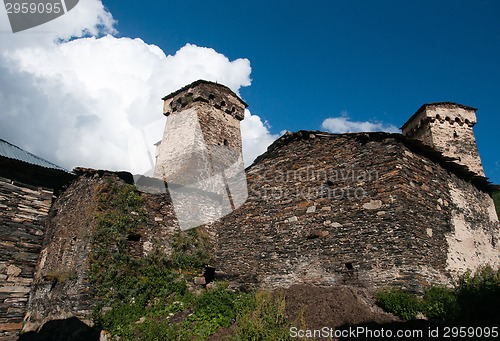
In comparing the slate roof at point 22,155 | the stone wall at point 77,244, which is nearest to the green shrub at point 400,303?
the stone wall at point 77,244

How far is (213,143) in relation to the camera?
56.9ft

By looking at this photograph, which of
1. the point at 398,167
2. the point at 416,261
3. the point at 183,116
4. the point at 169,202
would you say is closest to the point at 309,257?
the point at 416,261

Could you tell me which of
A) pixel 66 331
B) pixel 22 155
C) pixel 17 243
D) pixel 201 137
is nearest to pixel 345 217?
pixel 66 331

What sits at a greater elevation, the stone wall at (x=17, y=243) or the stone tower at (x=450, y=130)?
the stone tower at (x=450, y=130)

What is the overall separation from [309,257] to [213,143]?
10.2 metres

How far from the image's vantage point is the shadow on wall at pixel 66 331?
23.5ft

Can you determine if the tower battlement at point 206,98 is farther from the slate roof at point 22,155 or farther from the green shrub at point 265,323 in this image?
the green shrub at point 265,323

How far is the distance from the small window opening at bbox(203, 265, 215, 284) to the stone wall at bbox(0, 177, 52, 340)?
16.5 ft

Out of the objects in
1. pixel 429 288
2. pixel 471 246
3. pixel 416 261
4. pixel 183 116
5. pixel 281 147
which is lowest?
pixel 429 288

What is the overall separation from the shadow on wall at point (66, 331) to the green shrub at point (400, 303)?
19.2 ft

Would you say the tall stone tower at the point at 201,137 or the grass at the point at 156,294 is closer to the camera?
the grass at the point at 156,294

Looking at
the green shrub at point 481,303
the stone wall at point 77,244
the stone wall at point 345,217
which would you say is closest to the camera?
the green shrub at point 481,303

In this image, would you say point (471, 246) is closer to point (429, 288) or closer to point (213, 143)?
point (429, 288)

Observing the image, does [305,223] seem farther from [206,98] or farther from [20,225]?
[206,98]
